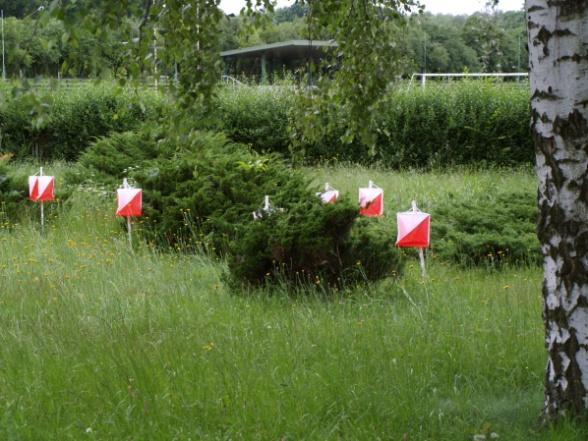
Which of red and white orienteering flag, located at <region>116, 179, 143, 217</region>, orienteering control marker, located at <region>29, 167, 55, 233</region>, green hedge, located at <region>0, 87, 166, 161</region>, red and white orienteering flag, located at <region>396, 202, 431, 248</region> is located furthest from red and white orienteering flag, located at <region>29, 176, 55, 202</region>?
green hedge, located at <region>0, 87, 166, 161</region>

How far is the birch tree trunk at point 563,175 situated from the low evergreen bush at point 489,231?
403 centimetres

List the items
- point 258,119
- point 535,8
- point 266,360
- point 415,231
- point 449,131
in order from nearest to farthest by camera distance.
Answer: point 535,8, point 266,360, point 415,231, point 449,131, point 258,119

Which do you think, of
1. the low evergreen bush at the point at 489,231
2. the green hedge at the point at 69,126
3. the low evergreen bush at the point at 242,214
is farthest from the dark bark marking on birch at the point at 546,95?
the green hedge at the point at 69,126

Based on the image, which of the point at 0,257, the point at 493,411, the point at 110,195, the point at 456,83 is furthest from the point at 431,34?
the point at 493,411

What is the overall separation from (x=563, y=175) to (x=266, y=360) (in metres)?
1.96

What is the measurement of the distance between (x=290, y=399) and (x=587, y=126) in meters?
1.87

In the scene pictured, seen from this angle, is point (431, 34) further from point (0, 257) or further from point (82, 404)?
point (82, 404)

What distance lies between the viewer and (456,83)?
19703 mm

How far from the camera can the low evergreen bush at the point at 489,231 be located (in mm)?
8055

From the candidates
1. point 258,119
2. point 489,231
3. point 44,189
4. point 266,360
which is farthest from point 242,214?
point 258,119

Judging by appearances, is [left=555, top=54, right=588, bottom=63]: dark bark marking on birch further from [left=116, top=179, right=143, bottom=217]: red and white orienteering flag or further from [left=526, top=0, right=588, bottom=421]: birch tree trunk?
[left=116, top=179, right=143, bottom=217]: red and white orienteering flag

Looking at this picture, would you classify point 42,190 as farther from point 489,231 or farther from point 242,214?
point 489,231

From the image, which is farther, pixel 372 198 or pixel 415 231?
pixel 372 198

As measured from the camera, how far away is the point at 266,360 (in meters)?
4.73
